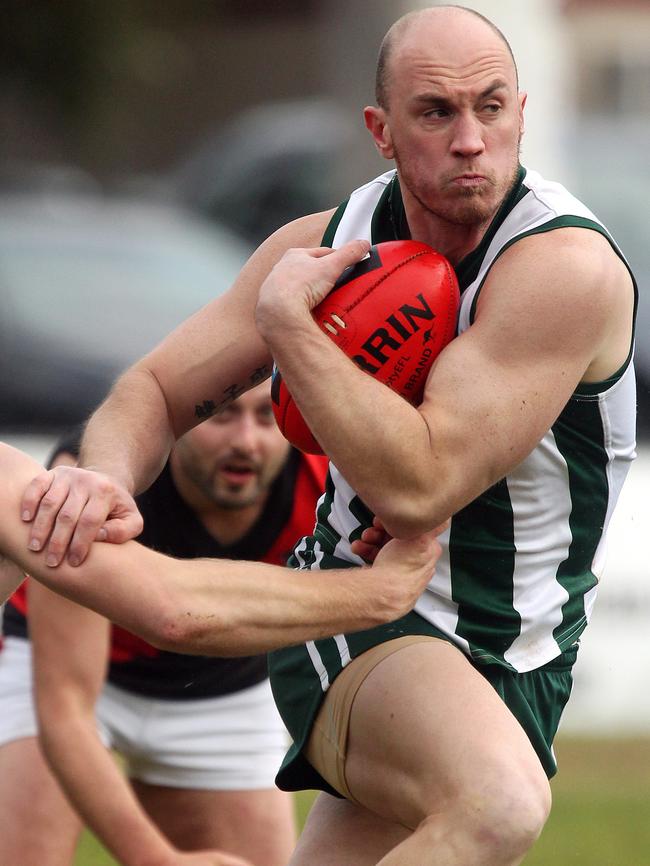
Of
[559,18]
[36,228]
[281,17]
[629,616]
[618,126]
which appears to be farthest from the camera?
[281,17]

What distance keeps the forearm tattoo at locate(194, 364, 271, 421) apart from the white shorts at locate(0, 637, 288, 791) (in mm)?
1655

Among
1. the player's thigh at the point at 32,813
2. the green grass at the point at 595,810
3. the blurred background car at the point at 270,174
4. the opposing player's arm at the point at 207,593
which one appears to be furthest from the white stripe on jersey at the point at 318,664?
the blurred background car at the point at 270,174

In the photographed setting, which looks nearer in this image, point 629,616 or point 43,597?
point 43,597

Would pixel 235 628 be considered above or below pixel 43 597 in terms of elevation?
above

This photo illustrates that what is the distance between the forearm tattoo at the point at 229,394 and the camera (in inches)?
183

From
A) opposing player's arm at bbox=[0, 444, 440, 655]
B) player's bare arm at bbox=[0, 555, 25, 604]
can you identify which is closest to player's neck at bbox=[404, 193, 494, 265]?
opposing player's arm at bbox=[0, 444, 440, 655]

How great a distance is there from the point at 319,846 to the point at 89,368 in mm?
7173

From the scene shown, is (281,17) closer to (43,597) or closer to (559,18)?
(559,18)

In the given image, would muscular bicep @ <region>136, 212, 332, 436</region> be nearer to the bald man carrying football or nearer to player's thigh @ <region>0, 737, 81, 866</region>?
the bald man carrying football

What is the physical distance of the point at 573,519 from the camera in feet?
13.9

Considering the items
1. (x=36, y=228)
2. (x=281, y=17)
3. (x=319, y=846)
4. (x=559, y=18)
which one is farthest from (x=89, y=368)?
(x=281, y=17)

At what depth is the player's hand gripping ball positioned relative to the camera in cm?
397

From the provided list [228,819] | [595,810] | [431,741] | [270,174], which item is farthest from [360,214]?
[270,174]

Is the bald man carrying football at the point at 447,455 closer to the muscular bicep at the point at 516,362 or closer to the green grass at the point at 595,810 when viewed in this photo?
the muscular bicep at the point at 516,362
